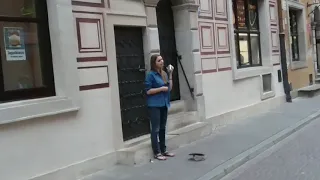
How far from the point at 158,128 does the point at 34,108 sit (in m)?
2.35

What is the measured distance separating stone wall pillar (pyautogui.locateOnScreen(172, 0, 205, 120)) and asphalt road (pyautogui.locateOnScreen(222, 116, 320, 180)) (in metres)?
2.19

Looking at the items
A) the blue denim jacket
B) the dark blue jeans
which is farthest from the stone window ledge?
the blue denim jacket

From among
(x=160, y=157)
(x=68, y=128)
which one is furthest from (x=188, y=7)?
(x=68, y=128)

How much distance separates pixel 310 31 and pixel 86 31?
49.9 feet

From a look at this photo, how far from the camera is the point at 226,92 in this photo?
38.2ft

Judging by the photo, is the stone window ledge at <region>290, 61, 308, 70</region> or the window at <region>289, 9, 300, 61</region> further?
the window at <region>289, 9, 300, 61</region>

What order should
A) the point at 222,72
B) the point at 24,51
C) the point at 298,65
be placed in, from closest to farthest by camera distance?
the point at 24,51, the point at 222,72, the point at 298,65

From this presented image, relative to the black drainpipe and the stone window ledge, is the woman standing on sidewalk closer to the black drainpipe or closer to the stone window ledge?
the black drainpipe

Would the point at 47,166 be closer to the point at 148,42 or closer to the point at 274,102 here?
the point at 148,42

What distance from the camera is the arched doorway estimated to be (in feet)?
32.4

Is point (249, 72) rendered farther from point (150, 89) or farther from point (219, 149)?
point (150, 89)

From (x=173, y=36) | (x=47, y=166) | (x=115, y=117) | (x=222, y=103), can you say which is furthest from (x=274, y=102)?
(x=47, y=166)

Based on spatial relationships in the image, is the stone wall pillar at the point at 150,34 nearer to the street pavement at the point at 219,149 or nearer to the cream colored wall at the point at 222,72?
the street pavement at the point at 219,149

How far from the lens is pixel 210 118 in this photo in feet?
35.2
